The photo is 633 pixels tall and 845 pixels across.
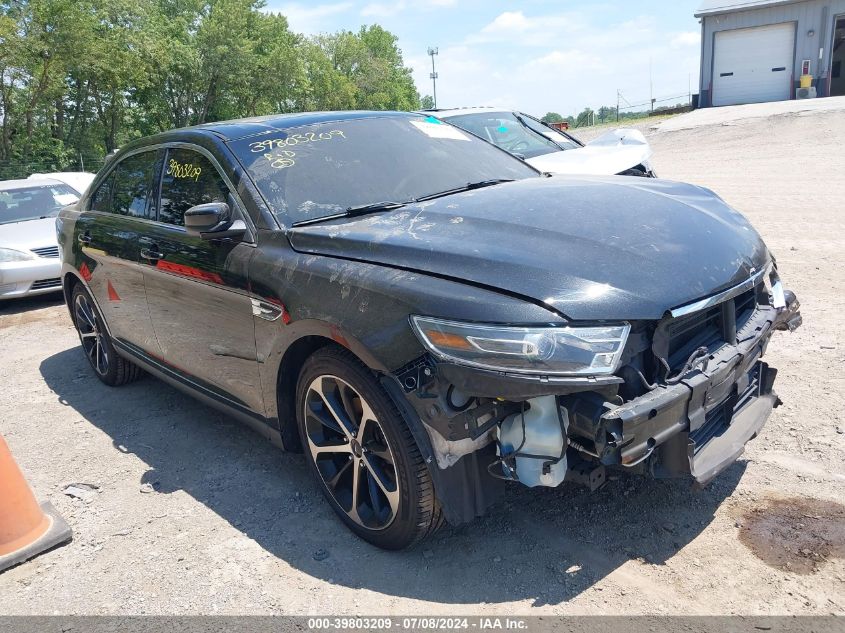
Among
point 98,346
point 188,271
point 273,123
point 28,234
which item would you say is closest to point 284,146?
point 273,123

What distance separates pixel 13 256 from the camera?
8.47 metres

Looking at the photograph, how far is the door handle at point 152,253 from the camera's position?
3.95 metres

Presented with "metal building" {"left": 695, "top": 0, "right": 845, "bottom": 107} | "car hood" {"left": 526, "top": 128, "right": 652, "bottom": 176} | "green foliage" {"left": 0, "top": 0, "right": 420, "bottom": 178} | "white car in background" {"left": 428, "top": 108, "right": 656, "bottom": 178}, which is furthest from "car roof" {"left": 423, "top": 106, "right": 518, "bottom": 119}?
"metal building" {"left": 695, "top": 0, "right": 845, "bottom": 107}

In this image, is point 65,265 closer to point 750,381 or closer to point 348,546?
point 348,546

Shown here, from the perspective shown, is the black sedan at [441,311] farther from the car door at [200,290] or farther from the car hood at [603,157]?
the car hood at [603,157]

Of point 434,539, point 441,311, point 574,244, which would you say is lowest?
point 434,539

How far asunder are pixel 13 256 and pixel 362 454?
296 inches

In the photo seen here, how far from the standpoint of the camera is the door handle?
3.95 meters

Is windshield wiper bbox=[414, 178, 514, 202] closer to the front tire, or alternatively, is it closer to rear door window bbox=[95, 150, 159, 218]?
the front tire

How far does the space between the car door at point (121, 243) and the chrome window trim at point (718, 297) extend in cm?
314

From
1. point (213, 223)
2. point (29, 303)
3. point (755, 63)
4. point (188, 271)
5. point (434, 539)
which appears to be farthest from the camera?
point (755, 63)

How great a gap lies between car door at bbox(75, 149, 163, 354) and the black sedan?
16 cm

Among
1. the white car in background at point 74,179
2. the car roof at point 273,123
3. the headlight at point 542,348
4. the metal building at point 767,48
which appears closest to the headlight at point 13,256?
the white car in background at point 74,179

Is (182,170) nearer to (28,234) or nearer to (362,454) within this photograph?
(362,454)
